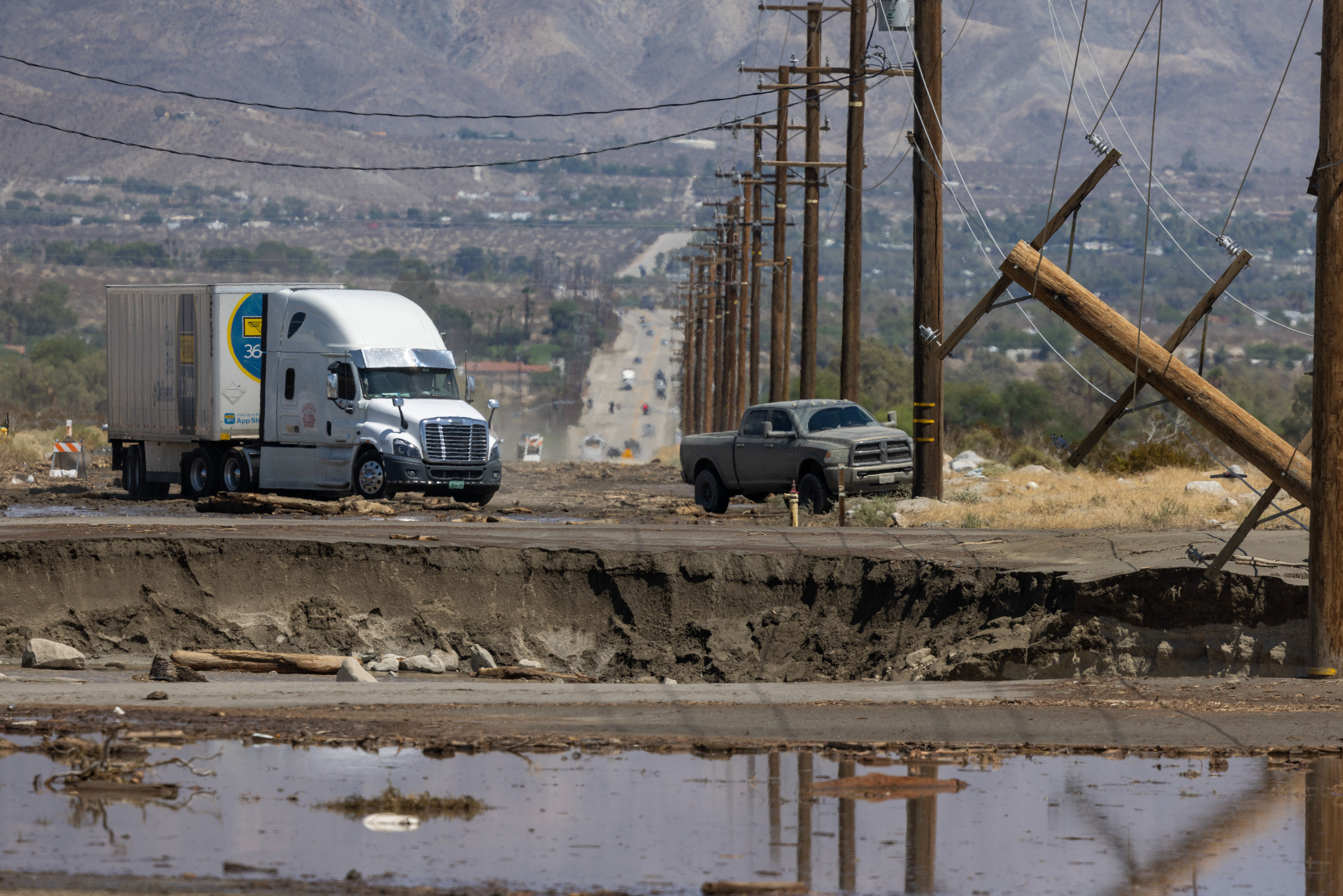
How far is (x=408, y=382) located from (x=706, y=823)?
71.6 ft

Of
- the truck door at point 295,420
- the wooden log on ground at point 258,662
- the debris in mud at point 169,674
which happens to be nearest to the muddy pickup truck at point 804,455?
the truck door at point 295,420

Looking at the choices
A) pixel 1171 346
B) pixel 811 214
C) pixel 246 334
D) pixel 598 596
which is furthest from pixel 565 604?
pixel 811 214

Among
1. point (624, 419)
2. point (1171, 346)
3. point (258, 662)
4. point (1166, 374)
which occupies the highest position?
point (1171, 346)

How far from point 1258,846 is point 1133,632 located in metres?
7.92

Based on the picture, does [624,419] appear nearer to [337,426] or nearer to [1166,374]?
[337,426]

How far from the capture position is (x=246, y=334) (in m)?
30.2

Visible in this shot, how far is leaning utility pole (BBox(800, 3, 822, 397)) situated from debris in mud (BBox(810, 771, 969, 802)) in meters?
30.6

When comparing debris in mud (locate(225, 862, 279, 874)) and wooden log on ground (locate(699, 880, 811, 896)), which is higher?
wooden log on ground (locate(699, 880, 811, 896))

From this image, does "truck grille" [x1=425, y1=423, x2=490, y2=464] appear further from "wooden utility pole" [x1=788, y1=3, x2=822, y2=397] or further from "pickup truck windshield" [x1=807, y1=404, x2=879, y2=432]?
"wooden utility pole" [x1=788, y1=3, x2=822, y2=397]

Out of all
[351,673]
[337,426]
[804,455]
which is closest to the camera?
[351,673]

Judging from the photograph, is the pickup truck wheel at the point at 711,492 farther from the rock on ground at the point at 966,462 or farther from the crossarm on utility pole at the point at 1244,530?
the crossarm on utility pole at the point at 1244,530

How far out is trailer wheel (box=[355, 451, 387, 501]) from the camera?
1117 inches

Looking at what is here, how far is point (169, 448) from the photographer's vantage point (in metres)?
32.2

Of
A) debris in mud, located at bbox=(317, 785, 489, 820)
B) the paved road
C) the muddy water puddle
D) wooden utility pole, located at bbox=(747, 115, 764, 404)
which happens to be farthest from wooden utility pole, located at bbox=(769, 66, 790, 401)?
the paved road
